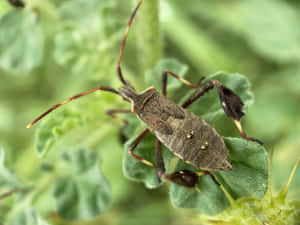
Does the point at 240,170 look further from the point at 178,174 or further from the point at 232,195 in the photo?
the point at 178,174

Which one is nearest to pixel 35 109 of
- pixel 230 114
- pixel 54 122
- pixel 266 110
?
pixel 54 122

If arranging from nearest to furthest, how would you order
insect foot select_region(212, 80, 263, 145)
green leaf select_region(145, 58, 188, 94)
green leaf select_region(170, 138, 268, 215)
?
green leaf select_region(170, 138, 268, 215) → insect foot select_region(212, 80, 263, 145) → green leaf select_region(145, 58, 188, 94)

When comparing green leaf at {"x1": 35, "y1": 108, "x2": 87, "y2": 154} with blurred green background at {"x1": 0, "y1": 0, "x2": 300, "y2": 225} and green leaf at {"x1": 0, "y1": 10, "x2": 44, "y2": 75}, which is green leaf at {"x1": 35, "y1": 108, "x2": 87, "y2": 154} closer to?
blurred green background at {"x1": 0, "y1": 0, "x2": 300, "y2": 225}

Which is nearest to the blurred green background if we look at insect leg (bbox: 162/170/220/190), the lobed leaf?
the lobed leaf

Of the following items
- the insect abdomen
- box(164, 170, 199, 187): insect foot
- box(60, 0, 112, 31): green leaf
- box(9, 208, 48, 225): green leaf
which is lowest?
box(9, 208, 48, 225): green leaf

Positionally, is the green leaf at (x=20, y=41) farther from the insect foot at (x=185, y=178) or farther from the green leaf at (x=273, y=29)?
the green leaf at (x=273, y=29)

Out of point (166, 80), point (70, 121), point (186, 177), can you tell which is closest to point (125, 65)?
point (166, 80)
